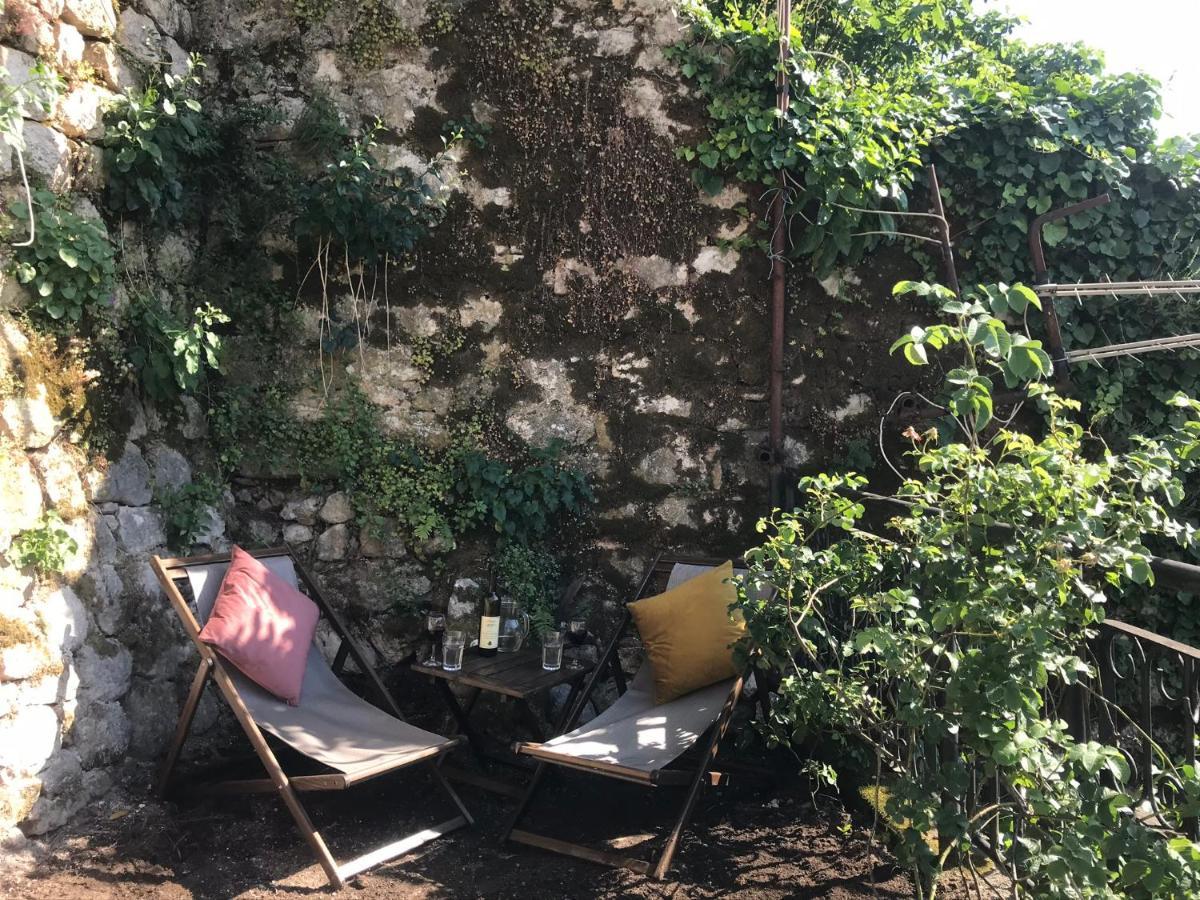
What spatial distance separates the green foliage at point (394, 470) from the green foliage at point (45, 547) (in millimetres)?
946

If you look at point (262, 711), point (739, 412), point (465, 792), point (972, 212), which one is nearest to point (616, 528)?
point (739, 412)

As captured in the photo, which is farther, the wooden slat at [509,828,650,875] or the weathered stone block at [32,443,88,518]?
the weathered stone block at [32,443,88,518]

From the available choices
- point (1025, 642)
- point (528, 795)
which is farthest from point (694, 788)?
point (1025, 642)

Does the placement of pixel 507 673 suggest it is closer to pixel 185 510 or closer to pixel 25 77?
pixel 185 510

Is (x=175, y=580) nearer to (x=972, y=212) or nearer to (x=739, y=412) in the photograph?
(x=739, y=412)

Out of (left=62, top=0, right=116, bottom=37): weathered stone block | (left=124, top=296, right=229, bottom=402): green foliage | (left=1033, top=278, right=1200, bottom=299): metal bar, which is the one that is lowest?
(left=124, top=296, right=229, bottom=402): green foliage

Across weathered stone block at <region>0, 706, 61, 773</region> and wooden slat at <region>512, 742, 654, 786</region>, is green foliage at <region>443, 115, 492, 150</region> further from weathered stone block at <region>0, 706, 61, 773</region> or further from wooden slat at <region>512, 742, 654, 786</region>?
weathered stone block at <region>0, 706, 61, 773</region>

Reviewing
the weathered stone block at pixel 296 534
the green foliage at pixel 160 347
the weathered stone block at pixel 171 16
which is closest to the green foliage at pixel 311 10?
the weathered stone block at pixel 171 16

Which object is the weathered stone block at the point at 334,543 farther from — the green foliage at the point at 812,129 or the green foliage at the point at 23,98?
the green foliage at the point at 812,129

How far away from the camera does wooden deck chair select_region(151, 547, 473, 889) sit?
8.84 feet

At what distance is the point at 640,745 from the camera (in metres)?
2.94

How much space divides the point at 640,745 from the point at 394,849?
0.81 metres

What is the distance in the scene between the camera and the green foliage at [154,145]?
321 centimetres

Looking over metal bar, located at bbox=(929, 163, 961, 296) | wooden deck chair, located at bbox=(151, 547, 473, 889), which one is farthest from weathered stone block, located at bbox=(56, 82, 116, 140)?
metal bar, located at bbox=(929, 163, 961, 296)
